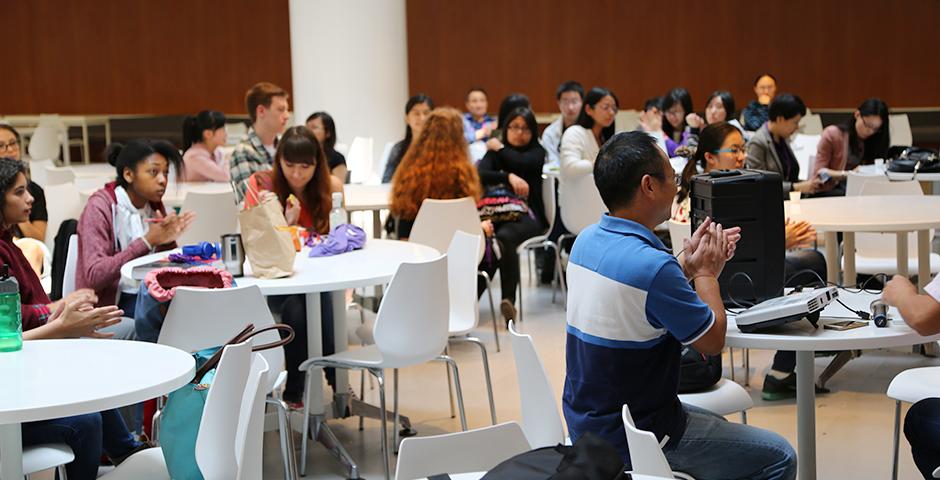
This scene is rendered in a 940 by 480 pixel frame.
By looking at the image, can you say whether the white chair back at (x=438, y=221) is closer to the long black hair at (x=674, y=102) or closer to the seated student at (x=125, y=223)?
the seated student at (x=125, y=223)

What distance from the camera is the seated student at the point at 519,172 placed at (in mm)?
6910

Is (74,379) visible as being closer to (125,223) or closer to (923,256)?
(125,223)

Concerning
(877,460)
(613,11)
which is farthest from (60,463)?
(613,11)

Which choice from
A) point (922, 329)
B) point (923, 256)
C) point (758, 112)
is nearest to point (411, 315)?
point (922, 329)

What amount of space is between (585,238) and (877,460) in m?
2.07

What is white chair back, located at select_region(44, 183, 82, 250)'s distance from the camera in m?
6.64

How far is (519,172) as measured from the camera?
7215mm

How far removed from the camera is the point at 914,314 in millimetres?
2766

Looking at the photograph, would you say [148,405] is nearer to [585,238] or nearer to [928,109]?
→ [585,238]

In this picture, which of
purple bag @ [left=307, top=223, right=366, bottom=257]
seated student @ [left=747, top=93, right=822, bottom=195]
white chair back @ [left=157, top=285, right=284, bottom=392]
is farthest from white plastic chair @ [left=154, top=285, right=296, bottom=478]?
seated student @ [left=747, top=93, right=822, bottom=195]

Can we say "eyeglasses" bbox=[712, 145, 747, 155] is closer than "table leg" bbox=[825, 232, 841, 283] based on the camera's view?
Yes

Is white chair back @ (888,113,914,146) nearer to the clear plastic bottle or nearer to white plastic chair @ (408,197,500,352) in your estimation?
white plastic chair @ (408,197,500,352)

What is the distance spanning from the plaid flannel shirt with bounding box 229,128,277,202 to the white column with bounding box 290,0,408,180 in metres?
3.57

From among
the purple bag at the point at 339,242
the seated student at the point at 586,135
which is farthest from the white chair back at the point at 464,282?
the seated student at the point at 586,135
